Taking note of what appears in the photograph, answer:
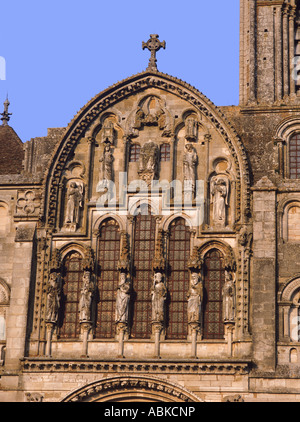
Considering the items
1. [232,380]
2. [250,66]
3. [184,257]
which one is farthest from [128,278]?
[250,66]

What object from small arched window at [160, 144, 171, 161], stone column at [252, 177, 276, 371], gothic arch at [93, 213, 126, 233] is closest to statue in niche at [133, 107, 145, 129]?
small arched window at [160, 144, 171, 161]

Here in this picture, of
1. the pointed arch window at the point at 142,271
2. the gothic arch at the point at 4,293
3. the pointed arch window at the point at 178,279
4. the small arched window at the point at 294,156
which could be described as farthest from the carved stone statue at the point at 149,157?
the gothic arch at the point at 4,293

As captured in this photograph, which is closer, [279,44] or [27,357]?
[27,357]

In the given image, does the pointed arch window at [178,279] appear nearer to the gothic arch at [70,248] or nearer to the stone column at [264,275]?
the stone column at [264,275]

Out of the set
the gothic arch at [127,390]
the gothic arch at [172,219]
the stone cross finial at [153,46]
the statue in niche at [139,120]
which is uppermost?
the stone cross finial at [153,46]

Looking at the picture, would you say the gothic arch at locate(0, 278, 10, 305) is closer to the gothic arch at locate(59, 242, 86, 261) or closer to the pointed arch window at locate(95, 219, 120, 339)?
the gothic arch at locate(59, 242, 86, 261)

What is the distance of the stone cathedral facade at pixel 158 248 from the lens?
A: 41.9 m

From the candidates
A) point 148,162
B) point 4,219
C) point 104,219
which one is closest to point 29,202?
point 4,219

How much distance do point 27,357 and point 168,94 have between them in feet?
32.5

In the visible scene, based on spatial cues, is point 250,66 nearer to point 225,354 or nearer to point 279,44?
point 279,44

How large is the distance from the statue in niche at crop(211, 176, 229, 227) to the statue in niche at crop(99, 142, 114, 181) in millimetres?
3402

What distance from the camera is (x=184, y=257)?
143 ft

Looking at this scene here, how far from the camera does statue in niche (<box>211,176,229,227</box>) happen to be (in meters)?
43.5

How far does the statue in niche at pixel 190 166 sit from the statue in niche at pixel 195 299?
3.06 metres
